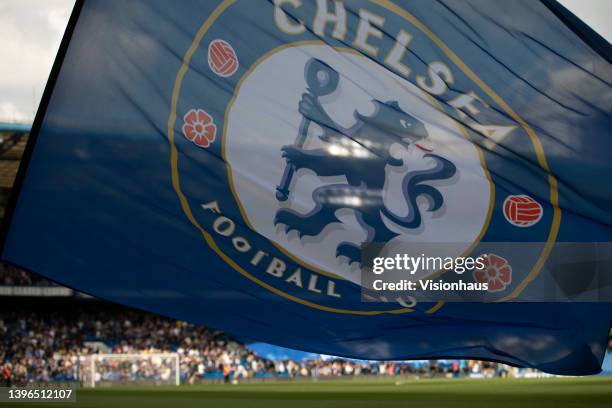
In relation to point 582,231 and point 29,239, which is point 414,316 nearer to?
point 582,231

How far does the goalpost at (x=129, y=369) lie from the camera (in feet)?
111

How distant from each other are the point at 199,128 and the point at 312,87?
47.0 inches

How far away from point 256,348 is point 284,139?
32281mm

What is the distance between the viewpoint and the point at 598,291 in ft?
29.9

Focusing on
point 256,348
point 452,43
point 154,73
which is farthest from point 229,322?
point 256,348

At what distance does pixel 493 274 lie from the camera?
924 centimetres

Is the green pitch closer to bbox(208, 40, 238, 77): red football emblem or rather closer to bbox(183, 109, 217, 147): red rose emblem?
bbox(183, 109, 217, 147): red rose emblem

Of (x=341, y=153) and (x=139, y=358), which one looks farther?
(x=139, y=358)

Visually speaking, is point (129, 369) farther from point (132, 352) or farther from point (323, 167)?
point (323, 167)

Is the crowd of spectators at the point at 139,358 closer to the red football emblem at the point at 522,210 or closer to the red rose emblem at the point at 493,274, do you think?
the red rose emblem at the point at 493,274

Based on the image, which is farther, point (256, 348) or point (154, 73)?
point (256, 348)

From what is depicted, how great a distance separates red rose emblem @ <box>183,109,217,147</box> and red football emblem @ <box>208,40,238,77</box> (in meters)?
0.45

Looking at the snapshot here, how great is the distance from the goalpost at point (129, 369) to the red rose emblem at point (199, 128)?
81.6 ft

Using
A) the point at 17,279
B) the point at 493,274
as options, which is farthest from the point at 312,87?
the point at 17,279
